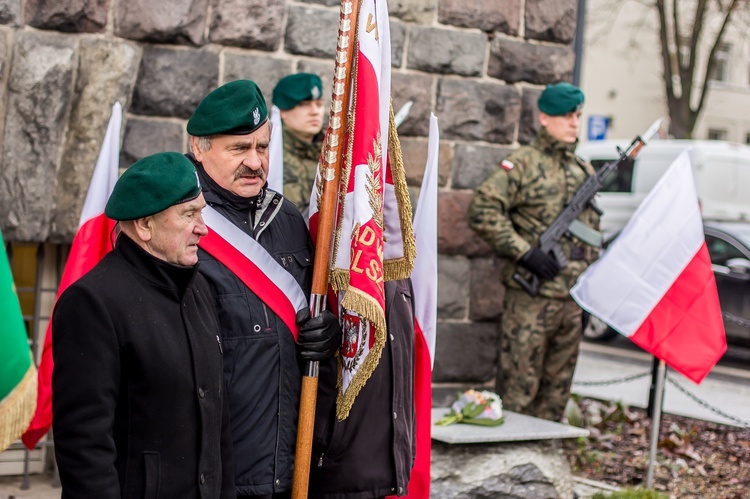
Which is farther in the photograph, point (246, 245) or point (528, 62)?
point (528, 62)

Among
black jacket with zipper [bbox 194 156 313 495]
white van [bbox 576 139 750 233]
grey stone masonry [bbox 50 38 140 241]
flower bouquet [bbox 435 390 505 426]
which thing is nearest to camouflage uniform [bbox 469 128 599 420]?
flower bouquet [bbox 435 390 505 426]

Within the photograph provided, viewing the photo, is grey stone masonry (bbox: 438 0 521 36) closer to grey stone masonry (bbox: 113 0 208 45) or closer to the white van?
grey stone masonry (bbox: 113 0 208 45)

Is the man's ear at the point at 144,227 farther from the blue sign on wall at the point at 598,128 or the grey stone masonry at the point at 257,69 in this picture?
the blue sign on wall at the point at 598,128

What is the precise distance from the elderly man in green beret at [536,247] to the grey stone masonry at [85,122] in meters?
2.09

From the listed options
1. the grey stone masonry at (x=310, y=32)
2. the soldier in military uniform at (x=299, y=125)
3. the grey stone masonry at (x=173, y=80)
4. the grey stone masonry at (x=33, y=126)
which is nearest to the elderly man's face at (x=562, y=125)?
the grey stone masonry at (x=310, y=32)

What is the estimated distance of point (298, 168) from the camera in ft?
17.6

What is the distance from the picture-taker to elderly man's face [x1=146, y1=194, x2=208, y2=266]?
2859 millimetres

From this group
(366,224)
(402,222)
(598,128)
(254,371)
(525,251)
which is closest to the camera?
(254,371)

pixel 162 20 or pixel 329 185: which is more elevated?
pixel 162 20

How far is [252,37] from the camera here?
18.4 ft

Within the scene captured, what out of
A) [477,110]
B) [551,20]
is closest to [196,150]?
[477,110]

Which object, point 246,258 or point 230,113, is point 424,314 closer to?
point 246,258

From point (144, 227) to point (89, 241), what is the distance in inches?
59.7

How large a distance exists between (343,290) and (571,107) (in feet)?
9.98
